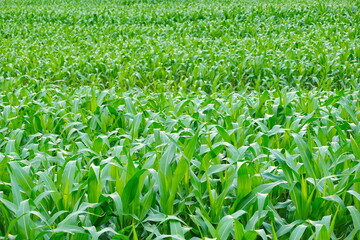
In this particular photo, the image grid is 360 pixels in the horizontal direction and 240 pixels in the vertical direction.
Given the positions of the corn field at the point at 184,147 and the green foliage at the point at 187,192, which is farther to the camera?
the corn field at the point at 184,147

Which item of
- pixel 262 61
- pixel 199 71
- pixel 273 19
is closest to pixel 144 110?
pixel 199 71

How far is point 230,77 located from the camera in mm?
7000

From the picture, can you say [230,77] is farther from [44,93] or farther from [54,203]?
[54,203]

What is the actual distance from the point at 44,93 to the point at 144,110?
1.45m

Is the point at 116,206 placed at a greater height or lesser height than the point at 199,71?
greater

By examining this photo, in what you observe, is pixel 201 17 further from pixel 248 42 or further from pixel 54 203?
pixel 54 203

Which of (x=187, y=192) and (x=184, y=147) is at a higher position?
(x=184, y=147)

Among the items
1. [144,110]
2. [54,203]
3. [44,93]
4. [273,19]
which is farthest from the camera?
[273,19]

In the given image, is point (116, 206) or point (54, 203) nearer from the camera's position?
point (116, 206)

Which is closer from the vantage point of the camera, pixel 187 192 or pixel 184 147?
pixel 187 192

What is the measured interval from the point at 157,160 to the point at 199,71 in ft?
14.9

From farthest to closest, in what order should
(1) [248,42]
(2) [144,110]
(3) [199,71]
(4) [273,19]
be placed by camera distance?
(4) [273,19] < (1) [248,42] < (3) [199,71] < (2) [144,110]

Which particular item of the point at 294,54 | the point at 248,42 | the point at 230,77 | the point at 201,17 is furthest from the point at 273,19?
the point at 230,77

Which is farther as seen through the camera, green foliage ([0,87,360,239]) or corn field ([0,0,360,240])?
corn field ([0,0,360,240])
